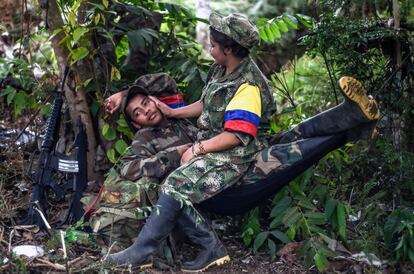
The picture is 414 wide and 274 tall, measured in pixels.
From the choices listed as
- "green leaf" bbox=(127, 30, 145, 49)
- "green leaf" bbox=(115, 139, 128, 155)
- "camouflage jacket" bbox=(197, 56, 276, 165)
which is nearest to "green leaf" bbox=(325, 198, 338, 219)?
"camouflage jacket" bbox=(197, 56, 276, 165)

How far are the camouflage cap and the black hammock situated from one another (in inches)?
32.6

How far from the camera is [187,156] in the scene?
4625 mm

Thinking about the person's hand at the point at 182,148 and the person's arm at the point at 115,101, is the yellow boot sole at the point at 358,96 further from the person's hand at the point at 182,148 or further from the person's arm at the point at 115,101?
the person's arm at the point at 115,101

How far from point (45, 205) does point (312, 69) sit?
4537mm

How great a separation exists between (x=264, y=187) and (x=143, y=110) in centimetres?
108

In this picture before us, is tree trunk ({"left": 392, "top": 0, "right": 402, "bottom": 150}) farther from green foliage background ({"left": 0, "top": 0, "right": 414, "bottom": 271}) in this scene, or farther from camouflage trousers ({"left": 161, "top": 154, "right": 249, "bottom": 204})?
camouflage trousers ({"left": 161, "top": 154, "right": 249, "bottom": 204})

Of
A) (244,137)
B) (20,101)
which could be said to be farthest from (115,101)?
(244,137)

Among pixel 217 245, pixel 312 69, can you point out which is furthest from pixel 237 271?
pixel 312 69

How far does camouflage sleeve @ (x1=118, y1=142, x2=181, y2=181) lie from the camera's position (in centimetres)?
472

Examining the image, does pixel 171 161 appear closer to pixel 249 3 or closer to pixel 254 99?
pixel 254 99

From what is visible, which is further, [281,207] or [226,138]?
[281,207]

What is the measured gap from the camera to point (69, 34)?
503 cm

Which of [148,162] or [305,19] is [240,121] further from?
[305,19]

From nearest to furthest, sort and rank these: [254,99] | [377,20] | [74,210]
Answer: [254,99] < [74,210] < [377,20]
